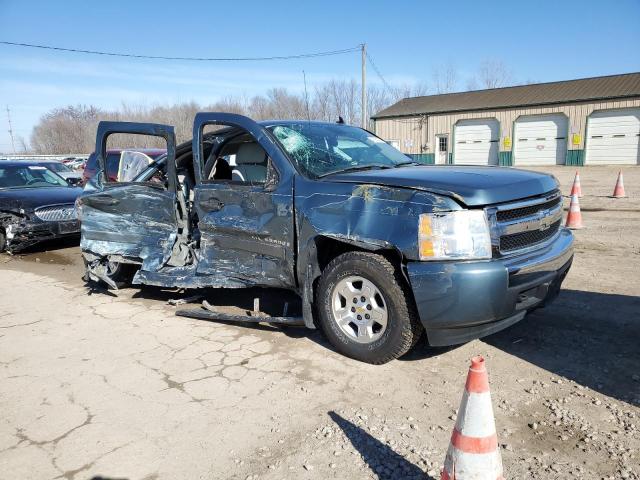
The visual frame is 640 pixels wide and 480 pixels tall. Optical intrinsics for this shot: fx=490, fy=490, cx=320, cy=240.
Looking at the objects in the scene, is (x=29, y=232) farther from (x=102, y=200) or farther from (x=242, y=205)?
(x=242, y=205)

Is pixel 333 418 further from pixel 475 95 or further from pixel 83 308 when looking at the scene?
pixel 475 95

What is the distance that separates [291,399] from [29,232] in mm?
7098

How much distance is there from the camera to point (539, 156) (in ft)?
109

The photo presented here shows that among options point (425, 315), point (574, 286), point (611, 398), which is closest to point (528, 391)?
point (611, 398)

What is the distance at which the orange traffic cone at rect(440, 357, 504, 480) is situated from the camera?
6.83 feet

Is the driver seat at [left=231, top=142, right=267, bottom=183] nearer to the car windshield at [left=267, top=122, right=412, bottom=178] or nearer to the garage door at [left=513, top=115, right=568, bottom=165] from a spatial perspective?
the car windshield at [left=267, top=122, right=412, bottom=178]

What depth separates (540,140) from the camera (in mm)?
33000

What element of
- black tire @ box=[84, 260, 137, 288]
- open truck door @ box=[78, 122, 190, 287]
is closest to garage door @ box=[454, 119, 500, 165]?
black tire @ box=[84, 260, 137, 288]

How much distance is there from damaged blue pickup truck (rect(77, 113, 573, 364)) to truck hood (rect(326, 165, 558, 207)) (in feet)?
0.04

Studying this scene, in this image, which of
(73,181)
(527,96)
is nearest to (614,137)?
(527,96)

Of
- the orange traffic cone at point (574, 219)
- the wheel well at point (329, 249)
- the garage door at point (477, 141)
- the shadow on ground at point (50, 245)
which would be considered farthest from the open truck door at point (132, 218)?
the garage door at point (477, 141)

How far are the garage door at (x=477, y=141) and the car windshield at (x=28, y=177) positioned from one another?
29664mm

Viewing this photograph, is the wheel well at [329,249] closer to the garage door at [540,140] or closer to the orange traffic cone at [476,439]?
the orange traffic cone at [476,439]

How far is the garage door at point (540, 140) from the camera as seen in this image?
3216cm
